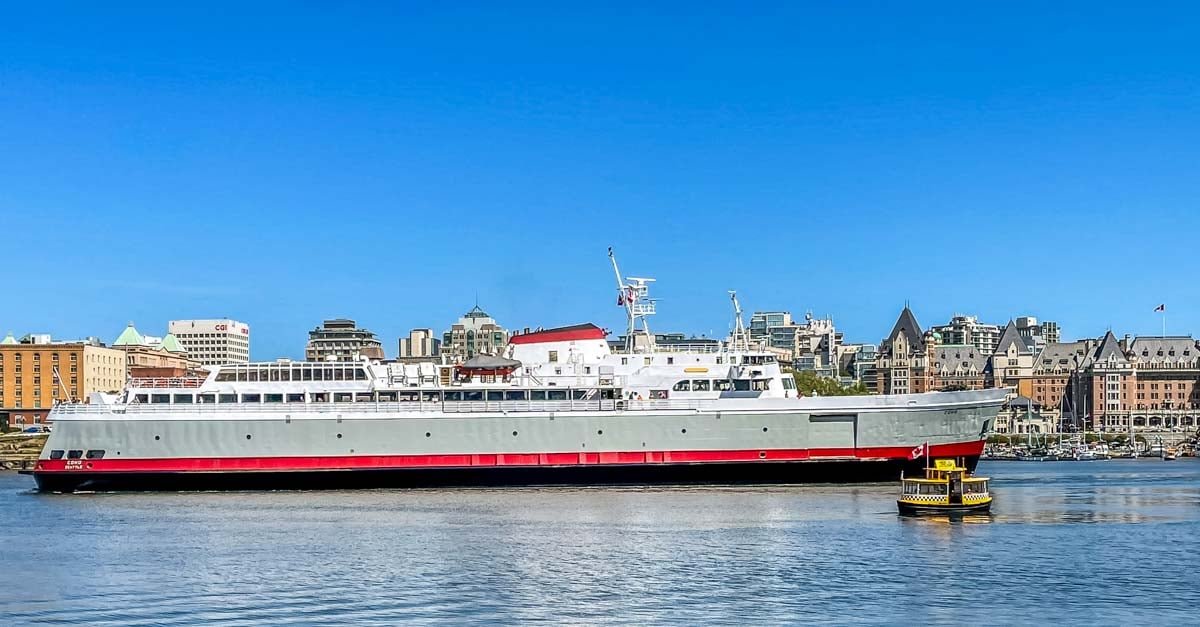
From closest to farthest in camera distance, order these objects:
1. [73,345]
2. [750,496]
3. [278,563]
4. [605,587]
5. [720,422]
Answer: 1. [605,587]
2. [278,563]
3. [750,496]
4. [720,422]
5. [73,345]

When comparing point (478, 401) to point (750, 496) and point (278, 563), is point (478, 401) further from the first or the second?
point (278, 563)

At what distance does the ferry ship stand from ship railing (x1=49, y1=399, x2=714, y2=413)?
6cm

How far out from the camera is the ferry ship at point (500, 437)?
58.5 metres

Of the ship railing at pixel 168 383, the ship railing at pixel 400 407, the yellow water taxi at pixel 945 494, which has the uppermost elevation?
the ship railing at pixel 168 383

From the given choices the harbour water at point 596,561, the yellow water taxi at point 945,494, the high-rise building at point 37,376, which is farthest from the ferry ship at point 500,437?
the high-rise building at point 37,376

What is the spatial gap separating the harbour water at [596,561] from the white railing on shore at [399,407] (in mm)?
5846

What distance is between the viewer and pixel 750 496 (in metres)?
53.0

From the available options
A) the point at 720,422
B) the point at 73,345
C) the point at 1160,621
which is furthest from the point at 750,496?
the point at 73,345

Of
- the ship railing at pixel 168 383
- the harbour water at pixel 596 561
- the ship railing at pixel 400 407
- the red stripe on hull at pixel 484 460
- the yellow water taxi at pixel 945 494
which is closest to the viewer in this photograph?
the harbour water at pixel 596 561

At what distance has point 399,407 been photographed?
5972 centimetres

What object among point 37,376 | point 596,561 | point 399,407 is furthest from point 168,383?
point 37,376

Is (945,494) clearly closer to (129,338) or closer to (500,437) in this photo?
(500,437)

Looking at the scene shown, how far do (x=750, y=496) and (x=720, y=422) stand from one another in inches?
234

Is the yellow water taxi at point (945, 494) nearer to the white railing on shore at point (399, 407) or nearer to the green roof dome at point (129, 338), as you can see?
the white railing on shore at point (399, 407)
